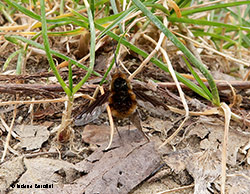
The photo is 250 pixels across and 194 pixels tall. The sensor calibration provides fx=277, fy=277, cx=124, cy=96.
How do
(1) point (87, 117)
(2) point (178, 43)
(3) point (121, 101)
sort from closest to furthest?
(2) point (178, 43), (1) point (87, 117), (3) point (121, 101)

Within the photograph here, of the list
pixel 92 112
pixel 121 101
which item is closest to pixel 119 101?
pixel 121 101

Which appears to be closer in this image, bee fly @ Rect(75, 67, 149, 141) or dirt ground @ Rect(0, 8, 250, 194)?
dirt ground @ Rect(0, 8, 250, 194)

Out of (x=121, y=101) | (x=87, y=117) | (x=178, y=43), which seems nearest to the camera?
(x=178, y=43)

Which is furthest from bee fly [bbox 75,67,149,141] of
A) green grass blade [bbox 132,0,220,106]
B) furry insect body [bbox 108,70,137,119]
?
green grass blade [bbox 132,0,220,106]

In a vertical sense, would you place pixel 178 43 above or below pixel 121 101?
above

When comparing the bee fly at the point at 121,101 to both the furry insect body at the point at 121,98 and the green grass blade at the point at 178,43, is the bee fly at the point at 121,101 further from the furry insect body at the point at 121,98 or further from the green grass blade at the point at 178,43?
the green grass blade at the point at 178,43

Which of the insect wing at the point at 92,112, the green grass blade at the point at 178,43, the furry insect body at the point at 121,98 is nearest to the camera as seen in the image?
the green grass blade at the point at 178,43

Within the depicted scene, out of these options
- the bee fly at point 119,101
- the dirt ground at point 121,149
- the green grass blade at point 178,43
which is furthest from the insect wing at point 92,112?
the green grass blade at point 178,43

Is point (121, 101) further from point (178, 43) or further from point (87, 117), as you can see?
point (178, 43)

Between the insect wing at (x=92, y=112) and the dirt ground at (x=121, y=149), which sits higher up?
the insect wing at (x=92, y=112)

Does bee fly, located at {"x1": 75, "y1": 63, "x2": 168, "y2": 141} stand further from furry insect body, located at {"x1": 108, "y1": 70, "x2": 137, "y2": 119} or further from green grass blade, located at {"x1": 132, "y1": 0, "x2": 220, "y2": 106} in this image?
green grass blade, located at {"x1": 132, "y1": 0, "x2": 220, "y2": 106}

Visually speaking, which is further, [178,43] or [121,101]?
[121,101]

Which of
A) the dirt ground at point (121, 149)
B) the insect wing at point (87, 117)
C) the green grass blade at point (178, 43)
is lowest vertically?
the dirt ground at point (121, 149)
